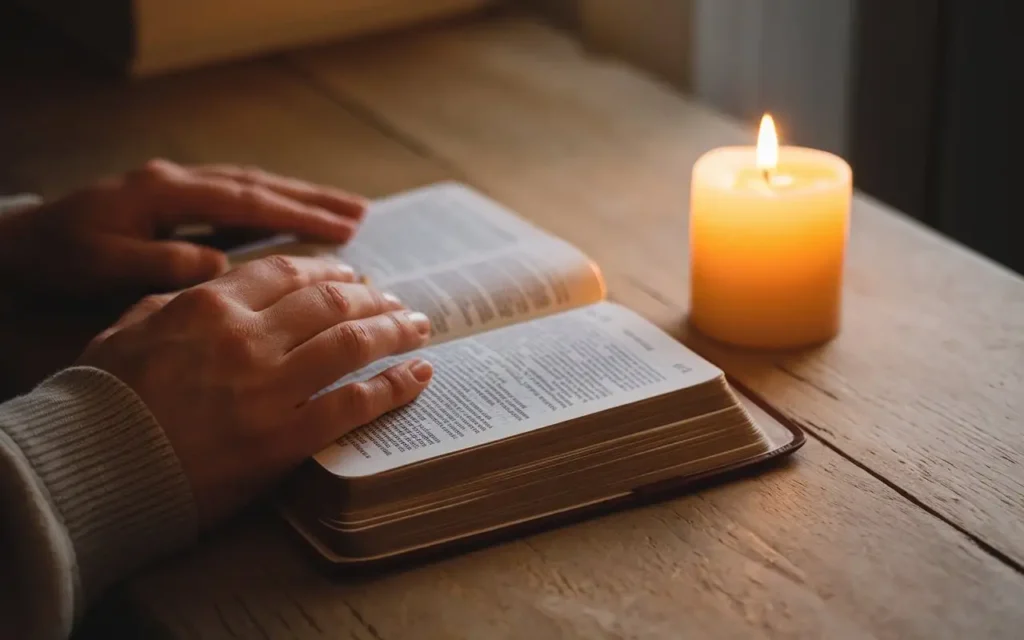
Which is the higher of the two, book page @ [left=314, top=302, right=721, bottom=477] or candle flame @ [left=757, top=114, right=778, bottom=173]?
candle flame @ [left=757, top=114, right=778, bottom=173]

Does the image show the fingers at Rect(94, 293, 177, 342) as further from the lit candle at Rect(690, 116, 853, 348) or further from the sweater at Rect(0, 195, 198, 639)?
the lit candle at Rect(690, 116, 853, 348)

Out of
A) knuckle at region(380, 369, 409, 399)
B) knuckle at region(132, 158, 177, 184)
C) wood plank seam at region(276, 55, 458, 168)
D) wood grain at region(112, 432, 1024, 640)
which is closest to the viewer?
wood grain at region(112, 432, 1024, 640)

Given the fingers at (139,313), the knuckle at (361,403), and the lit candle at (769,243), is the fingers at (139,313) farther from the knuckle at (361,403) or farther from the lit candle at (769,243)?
the lit candle at (769,243)

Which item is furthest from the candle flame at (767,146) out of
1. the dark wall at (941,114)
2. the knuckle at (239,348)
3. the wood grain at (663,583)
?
the dark wall at (941,114)

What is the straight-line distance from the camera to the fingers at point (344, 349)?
0.73 meters

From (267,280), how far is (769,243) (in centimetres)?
32

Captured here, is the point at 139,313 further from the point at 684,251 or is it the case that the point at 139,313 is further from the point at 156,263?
the point at 684,251

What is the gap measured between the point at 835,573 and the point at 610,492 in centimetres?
13

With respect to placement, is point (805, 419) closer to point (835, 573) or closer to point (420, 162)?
point (835, 573)

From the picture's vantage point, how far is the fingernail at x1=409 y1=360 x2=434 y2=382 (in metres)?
0.75

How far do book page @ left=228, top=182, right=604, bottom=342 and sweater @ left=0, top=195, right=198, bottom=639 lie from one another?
0.72ft

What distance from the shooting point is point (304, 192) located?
102 cm

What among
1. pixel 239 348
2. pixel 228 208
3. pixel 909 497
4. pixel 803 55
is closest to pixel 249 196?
pixel 228 208

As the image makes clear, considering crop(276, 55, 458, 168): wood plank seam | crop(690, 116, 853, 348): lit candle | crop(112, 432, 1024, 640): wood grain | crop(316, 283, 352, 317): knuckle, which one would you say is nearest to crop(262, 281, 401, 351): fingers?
crop(316, 283, 352, 317): knuckle
